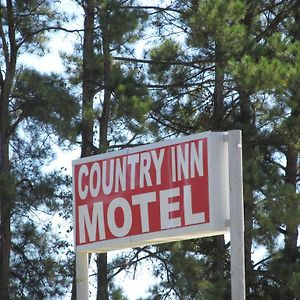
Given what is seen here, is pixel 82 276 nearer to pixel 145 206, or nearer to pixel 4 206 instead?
pixel 145 206

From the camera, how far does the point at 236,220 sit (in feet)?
26.0

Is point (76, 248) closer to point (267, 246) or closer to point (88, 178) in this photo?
point (88, 178)

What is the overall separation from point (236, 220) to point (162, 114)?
40.0 ft

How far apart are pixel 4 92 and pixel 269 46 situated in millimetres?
6606

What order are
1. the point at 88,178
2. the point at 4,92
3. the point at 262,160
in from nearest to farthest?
the point at 88,178 < the point at 262,160 < the point at 4,92

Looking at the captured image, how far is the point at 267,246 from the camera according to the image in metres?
19.7

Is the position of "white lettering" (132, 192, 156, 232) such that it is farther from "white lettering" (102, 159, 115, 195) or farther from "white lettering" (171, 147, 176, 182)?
"white lettering" (102, 159, 115, 195)

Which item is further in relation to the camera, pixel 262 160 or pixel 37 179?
pixel 37 179

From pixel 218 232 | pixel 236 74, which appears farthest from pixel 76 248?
pixel 236 74

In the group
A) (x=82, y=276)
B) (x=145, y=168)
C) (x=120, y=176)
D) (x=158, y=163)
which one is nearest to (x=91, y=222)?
(x=120, y=176)

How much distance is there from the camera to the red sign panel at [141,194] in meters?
8.09

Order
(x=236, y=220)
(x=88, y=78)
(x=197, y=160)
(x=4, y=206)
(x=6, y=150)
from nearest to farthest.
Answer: (x=236, y=220), (x=197, y=160), (x=88, y=78), (x=4, y=206), (x=6, y=150)

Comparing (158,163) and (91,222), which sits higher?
(158,163)

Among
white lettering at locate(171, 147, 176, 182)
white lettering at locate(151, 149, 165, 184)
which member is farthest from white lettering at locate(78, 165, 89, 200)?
white lettering at locate(171, 147, 176, 182)
